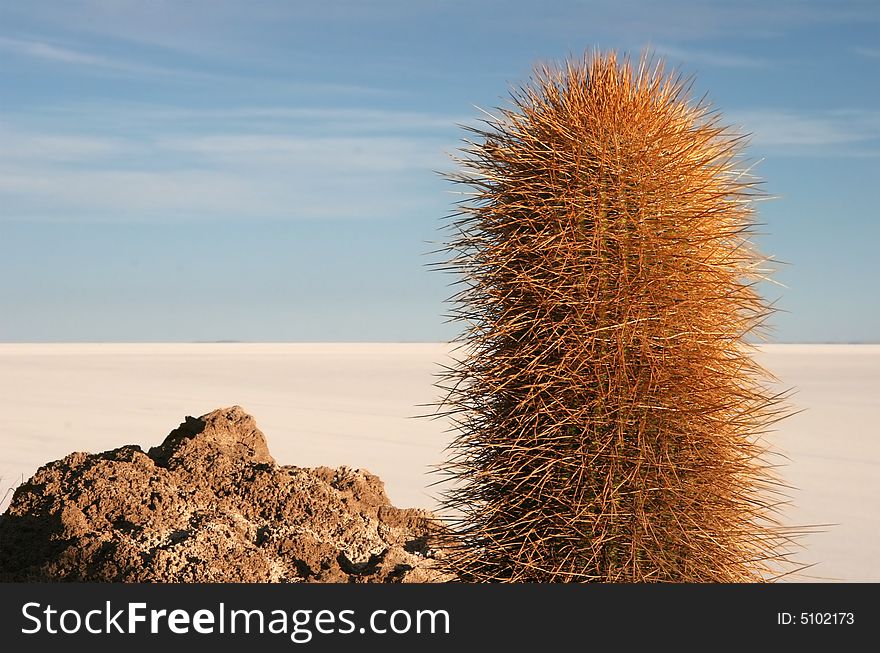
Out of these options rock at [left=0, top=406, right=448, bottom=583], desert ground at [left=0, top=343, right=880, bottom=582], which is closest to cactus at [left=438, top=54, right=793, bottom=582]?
desert ground at [left=0, top=343, right=880, bottom=582]

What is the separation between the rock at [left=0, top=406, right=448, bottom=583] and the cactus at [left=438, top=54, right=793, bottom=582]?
4.83ft

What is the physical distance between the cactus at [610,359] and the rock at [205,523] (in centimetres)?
147

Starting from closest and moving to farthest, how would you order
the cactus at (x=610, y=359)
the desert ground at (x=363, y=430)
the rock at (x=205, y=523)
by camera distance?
the cactus at (x=610, y=359) < the rock at (x=205, y=523) < the desert ground at (x=363, y=430)

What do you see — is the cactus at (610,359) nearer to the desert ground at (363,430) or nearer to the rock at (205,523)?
the desert ground at (363,430)

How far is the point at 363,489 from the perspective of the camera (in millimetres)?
7043

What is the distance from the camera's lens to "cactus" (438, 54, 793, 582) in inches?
157

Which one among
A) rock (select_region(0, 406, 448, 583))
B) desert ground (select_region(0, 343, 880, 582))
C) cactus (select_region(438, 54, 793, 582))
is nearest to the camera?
cactus (select_region(438, 54, 793, 582))

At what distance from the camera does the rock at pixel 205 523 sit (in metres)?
5.34

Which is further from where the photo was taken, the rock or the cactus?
the rock

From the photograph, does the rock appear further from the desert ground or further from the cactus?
the cactus

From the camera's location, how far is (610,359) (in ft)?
13.0

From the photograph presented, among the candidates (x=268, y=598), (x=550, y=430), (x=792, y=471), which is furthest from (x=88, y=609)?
(x=792, y=471)

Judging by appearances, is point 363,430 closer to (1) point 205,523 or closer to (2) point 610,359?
(1) point 205,523

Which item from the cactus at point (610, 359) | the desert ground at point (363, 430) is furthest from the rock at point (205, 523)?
the cactus at point (610, 359)
